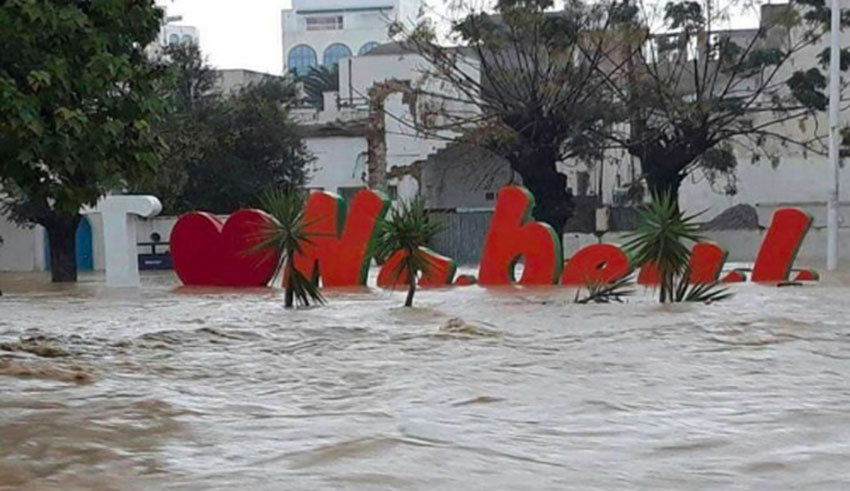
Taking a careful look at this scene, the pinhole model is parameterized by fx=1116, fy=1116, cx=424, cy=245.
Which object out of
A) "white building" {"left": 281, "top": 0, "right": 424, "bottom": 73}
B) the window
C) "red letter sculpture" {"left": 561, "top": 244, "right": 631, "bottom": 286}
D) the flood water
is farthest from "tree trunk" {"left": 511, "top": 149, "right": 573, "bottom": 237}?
the window

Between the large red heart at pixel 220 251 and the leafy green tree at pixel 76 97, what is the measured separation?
12.4 meters

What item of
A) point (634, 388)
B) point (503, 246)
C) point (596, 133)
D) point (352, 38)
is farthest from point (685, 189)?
point (352, 38)

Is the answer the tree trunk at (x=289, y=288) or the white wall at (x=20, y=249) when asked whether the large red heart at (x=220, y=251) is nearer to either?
the tree trunk at (x=289, y=288)

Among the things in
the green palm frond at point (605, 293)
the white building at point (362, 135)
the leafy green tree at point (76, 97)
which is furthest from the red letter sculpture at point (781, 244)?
the white building at point (362, 135)

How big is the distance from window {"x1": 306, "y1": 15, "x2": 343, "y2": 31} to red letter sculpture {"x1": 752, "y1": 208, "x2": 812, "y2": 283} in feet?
254

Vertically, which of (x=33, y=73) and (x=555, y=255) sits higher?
(x=33, y=73)

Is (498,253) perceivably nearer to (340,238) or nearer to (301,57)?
(340,238)

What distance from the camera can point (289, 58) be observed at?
9038cm

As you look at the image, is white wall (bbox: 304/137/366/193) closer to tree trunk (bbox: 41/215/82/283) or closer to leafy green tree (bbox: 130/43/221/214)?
leafy green tree (bbox: 130/43/221/214)

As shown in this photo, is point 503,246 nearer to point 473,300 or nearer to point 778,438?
point 473,300

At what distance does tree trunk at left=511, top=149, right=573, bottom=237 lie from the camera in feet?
96.3

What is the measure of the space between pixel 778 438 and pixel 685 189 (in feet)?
126

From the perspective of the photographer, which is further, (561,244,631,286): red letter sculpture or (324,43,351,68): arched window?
(324,43,351,68): arched window

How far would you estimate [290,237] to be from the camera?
15.9m
